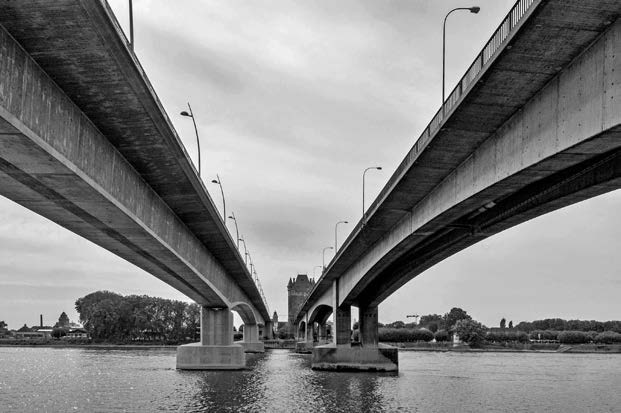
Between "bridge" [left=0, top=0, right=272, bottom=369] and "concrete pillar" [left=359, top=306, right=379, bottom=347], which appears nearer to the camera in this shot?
"bridge" [left=0, top=0, right=272, bottom=369]

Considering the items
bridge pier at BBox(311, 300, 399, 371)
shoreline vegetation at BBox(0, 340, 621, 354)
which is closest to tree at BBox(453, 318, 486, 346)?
shoreline vegetation at BBox(0, 340, 621, 354)

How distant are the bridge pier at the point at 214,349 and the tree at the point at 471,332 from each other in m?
102

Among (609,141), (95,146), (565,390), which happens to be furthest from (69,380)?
(609,141)

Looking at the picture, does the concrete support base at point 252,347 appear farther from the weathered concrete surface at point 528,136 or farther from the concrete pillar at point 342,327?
the weathered concrete surface at point 528,136

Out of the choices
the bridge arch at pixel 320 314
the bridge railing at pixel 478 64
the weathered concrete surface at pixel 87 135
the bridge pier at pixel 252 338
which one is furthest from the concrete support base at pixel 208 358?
the bridge pier at pixel 252 338

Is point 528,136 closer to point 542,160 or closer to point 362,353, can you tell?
point 542,160

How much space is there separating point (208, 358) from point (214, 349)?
0.93 meters

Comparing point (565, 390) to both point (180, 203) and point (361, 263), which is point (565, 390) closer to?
point (361, 263)

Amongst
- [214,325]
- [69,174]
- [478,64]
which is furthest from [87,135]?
[214,325]

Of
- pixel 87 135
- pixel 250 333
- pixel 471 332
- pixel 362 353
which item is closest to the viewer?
pixel 87 135

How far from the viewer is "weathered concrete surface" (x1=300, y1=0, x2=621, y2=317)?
1606cm

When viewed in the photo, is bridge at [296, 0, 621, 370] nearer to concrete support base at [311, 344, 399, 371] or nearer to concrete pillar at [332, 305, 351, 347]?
concrete support base at [311, 344, 399, 371]

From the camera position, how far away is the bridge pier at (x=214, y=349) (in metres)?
65.1

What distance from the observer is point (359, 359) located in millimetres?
67875
